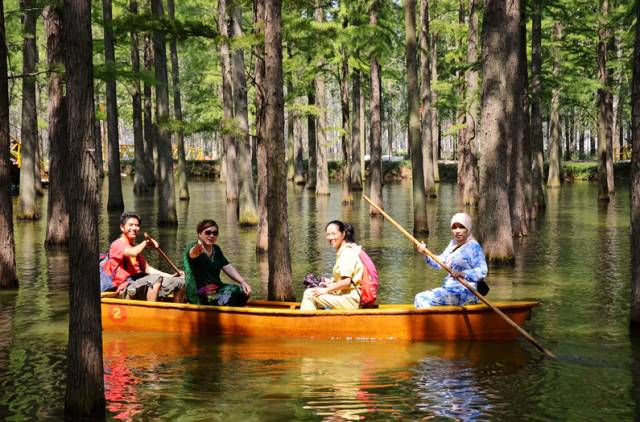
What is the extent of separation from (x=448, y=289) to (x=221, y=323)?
305cm

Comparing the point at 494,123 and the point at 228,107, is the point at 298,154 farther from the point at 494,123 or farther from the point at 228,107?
the point at 494,123

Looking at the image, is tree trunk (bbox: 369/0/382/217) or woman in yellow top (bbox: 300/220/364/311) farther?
tree trunk (bbox: 369/0/382/217)

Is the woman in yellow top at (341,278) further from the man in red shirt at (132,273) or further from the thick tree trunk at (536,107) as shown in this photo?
the thick tree trunk at (536,107)

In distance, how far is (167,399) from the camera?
8.88 metres

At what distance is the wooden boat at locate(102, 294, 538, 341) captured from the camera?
1112 cm

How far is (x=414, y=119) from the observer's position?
2391 centimetres

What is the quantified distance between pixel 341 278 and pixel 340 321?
569mm

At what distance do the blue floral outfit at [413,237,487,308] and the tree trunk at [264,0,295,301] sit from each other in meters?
2.46

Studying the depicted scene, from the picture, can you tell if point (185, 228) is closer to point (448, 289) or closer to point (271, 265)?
point (271, 265)

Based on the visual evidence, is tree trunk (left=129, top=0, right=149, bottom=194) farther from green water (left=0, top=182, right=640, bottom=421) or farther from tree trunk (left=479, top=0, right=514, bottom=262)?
green water (left=0, top=182, right=640, bottom=421)

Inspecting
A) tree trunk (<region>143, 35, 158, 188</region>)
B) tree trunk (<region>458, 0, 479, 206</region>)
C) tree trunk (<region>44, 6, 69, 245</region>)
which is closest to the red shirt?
tree trunk (<region>44, 6, 69, 245</region>)

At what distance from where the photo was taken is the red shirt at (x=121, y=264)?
1258 centimetres

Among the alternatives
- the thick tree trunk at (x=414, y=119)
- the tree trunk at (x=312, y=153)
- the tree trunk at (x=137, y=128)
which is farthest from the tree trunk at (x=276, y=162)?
the tree trunk at (x=312, y=153)

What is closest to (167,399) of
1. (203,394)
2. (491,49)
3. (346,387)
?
(203,394)
